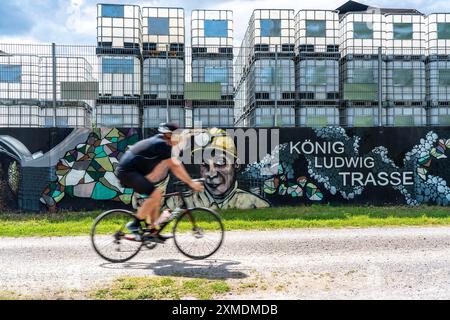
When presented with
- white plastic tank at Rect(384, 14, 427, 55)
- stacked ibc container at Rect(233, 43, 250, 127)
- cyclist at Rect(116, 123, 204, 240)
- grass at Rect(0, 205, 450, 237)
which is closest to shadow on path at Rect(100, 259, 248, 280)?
cyclist at Rect(116, 123, 204, 240)

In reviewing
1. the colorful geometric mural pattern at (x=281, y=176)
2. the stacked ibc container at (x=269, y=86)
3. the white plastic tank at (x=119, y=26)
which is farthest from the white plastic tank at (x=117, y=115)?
the colorful geometric mural pattern at (x=281, y=176)

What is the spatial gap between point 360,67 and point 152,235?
32.0 feet

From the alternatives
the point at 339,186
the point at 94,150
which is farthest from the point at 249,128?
the point at 94,150

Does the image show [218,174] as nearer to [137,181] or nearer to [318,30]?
[137,181]

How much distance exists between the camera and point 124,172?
6133 mm

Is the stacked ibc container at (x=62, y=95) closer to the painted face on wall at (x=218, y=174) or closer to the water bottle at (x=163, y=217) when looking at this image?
the painted face on wall at (x=218, y=174)

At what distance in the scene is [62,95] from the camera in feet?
36.7

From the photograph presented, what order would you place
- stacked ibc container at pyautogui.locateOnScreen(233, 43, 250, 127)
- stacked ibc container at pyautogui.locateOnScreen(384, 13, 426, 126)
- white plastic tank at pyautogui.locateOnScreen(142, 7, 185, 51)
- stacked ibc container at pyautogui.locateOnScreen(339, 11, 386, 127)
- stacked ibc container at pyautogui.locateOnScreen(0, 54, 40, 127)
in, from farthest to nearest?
1. white plastic tank at pyautogui.locateOnScreen(142, 7, 185, 51)
2. stacked ibc container at pyautogui.locateOnScreen(384, 13, 426, 126)
3. stacked ibc container at pyautogui.locateOnScreen(339, 11, 386, 127)
4. stacked ibc container at pyautogui.locateOnScreen(233, 43, 250, 127)
5. stacked ibc container at pyautogui.locateOnScreen(0, 54, 40, 127)

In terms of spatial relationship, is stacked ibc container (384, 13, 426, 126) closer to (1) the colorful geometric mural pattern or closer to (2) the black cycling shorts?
(1) the colorful geometric mural pattern

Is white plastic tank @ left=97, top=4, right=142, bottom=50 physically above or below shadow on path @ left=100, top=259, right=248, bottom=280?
above

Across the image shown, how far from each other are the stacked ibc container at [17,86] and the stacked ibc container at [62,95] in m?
0.18

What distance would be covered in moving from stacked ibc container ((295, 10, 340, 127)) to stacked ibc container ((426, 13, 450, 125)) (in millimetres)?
2945

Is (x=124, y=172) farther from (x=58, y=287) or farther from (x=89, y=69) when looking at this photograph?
(x=89, y=69)

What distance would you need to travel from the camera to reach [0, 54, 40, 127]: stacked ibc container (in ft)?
36.2
